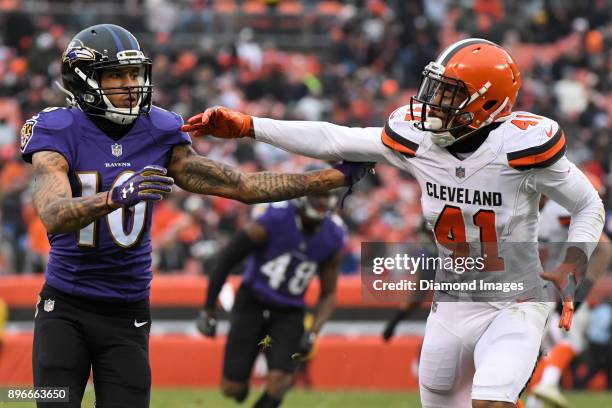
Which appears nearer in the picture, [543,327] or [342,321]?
[543,327]

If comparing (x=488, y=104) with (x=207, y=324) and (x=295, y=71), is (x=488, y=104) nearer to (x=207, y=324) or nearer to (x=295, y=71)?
(x=207, y=324)

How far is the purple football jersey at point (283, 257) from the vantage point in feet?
25.8

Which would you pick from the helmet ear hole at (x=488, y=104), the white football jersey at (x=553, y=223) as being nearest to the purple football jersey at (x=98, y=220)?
the helmet ear hole at (x=488, y=104)

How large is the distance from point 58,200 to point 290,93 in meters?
12.5

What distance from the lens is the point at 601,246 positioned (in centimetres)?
626

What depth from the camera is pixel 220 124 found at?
5254 mm

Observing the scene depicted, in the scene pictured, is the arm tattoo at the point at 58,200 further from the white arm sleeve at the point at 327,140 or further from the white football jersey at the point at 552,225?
the white football jersey at the point at 552,225

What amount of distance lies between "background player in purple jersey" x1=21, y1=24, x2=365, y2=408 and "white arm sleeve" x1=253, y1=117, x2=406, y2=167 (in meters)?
0.41

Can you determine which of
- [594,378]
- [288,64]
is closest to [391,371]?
[594,378]

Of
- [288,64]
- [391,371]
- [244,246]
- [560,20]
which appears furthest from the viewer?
[560,20]

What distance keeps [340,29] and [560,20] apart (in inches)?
145

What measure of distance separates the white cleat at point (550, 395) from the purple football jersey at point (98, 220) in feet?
14.1

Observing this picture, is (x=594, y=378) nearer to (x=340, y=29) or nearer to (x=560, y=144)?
(x=560, y=144)

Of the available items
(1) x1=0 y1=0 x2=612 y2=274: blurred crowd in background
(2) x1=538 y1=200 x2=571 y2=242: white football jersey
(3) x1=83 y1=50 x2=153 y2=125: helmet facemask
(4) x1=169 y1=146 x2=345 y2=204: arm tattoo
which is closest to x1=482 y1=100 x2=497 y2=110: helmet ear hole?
(4) x1=169 y1=146 x2=345 y2=204: arm tattoo
